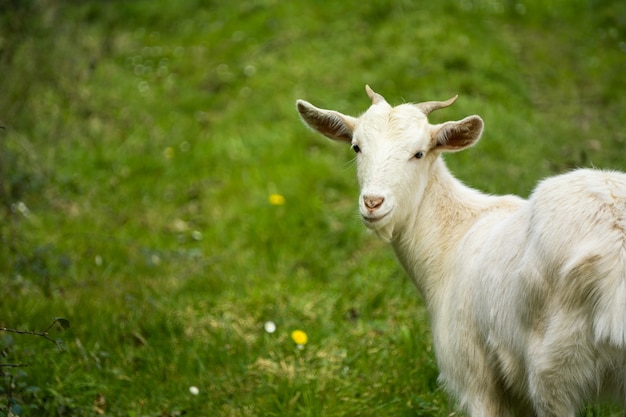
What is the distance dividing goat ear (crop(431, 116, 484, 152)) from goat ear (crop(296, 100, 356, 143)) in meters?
0.49

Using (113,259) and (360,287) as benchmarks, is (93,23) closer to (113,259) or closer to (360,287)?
(113,259)

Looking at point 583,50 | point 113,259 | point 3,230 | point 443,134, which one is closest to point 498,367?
point 443,134

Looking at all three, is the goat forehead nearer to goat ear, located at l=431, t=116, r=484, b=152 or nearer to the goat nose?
goat ear, located at l=431, t=116, r=484, b=152

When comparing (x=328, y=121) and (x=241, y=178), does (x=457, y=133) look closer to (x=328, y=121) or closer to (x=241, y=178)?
(x=328, y=121)

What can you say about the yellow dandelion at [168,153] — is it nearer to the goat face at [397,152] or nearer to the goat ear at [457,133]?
the goat face at [397,152]

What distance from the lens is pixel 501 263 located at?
10.9 ft

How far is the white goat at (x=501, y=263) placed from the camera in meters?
2.83

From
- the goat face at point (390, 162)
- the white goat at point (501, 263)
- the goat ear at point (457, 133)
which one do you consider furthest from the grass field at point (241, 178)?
the goat ear at point (457, 133)

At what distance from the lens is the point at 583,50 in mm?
10500

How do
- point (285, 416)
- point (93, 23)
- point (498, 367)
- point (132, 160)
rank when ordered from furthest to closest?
point (93, 23)
point (132, 160)
point (285, 416)
point (498, 367)

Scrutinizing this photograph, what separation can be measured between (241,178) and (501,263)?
4898mm

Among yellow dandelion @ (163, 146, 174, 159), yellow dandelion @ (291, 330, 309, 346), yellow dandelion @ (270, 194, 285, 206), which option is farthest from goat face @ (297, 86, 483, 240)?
yellow dandelion @ (163, 146, 174, 159)

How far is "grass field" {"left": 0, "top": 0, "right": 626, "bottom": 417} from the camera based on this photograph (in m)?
4.70

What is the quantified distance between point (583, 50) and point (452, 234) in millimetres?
7435
